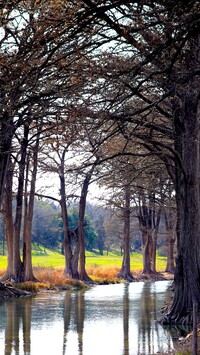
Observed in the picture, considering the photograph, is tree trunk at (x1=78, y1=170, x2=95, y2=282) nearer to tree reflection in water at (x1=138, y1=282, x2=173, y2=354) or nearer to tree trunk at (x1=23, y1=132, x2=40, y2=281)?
tree trunk at (x1=23, y1=132, x2=40, y2=281)

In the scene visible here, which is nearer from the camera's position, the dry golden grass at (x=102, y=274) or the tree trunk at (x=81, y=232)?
the tree trunk at (x=81, y=232)

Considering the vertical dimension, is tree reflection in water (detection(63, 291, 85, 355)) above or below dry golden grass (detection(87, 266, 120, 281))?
below

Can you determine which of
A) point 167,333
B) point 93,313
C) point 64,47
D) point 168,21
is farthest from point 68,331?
point 168,21

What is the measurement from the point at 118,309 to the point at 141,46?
14.7 metres

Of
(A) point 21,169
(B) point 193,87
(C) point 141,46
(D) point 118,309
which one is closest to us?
(C) point 141,46

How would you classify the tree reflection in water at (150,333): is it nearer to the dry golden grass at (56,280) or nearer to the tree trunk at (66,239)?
the dry golden grass at (56,280)

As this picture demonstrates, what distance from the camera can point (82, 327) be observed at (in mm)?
19391

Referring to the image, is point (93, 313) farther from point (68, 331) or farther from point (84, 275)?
point (84, 275)

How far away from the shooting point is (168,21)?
35.2 ft

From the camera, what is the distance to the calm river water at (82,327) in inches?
596

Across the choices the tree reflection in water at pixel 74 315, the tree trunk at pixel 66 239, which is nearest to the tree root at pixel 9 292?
the tree reflection in water at pixel 74 315

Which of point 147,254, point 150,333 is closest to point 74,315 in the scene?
point 150,333

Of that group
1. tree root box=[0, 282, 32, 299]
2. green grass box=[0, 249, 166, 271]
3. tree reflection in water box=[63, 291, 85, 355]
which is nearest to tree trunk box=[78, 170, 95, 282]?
tree reflection in water box=[63, 291, 85, 355]

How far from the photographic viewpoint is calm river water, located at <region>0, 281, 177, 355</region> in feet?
49.7
